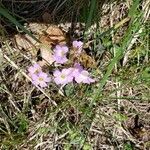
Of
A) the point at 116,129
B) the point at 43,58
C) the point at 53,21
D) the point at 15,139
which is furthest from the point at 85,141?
the point at 53,21

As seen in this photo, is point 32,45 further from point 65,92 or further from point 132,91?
point 132,91

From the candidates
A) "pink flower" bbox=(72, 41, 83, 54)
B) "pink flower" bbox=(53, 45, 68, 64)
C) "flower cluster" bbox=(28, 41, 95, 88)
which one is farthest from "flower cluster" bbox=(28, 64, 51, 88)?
"pink flower" bbox=(72, 41, 83, 54)

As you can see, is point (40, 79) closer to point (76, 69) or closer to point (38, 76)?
point (38, 76)

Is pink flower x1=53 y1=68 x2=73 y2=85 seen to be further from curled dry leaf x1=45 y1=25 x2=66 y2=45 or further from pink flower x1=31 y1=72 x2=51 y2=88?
curled dry leaf x1=45 y1=25 x2=66 y2=45

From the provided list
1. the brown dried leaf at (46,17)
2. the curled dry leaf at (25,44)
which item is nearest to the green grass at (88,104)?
the curled dry leaf at (25,44)

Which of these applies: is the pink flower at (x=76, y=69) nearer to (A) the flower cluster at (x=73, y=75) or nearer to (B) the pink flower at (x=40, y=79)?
(A) the flower cluster at (x=73, y=75)

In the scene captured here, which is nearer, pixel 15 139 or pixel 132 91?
pixel 15 139

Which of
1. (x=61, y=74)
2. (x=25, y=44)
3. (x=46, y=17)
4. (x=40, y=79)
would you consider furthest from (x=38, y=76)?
(x=46, y=17)
